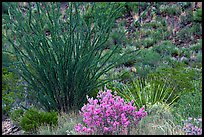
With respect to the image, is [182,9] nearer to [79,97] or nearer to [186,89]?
[186,89]

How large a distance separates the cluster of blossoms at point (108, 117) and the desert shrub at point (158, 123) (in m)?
0.20

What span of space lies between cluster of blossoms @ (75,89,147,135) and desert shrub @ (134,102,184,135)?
0.20 meters

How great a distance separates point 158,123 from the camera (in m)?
4.82

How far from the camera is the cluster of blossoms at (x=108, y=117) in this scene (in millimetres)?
4121

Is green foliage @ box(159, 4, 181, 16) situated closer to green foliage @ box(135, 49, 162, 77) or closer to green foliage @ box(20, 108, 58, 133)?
green foliage @ box(135, 49, 162, 77)

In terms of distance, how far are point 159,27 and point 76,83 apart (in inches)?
289

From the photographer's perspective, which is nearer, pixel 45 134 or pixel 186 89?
pixel 45 134

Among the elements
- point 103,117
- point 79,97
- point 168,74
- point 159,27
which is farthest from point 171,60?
point 103,117

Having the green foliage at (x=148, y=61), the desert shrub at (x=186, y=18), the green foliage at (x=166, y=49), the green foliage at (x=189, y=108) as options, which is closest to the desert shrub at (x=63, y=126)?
the green foliage at (x=189, y=108)

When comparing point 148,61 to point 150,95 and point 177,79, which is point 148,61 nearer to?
point 177,79

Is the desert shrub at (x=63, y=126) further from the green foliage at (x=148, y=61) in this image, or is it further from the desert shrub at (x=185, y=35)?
the desert shrub at (x=185, y=35)

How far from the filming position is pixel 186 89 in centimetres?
634

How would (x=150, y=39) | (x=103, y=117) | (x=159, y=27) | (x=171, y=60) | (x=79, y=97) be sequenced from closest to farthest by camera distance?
(x=103, y=117), (x=79, y=97), (x=171, y=60), (x=150, y=39), (x=159, y=27)

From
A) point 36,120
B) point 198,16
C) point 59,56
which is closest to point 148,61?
point 198,16
